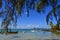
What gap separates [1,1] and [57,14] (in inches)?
35.0

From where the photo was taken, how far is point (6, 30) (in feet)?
9.73

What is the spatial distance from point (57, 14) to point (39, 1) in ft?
1.18

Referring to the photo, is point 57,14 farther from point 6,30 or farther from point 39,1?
point 6,30

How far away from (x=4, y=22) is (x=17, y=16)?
0.26m

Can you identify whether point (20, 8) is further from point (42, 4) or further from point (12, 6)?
point (42, 4)

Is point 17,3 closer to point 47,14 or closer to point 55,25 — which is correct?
point 47,14

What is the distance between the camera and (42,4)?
3006 millimetres

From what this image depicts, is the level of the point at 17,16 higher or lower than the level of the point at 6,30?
higher

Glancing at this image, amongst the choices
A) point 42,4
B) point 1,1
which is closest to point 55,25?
point 42,4

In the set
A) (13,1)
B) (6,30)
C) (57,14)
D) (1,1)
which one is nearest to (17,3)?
(13,1)

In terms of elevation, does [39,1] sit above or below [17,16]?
above

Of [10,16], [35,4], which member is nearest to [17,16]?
[10,16]

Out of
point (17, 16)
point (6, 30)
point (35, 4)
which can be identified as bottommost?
point (6, 30)

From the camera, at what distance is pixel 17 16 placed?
Result: 3072 mm
